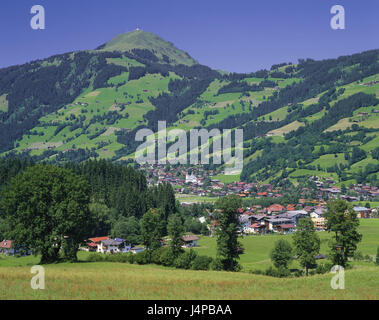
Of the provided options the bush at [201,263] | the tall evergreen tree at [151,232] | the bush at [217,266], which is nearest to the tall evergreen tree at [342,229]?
the bush at [217,266]

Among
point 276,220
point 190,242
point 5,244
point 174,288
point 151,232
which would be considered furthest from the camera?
point 276,220

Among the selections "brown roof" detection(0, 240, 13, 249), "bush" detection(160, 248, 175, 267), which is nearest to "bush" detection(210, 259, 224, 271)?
"bush" detection(160, 248, 175, 267)

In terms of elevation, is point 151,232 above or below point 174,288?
below


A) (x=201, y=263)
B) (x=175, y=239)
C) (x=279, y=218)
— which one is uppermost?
(x=175, y=239)

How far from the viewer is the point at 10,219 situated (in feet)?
181

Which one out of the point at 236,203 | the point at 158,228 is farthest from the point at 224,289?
the point at 158,228

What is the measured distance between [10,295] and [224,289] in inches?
602

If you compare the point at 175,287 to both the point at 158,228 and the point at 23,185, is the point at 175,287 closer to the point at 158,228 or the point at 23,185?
the point at 23,185

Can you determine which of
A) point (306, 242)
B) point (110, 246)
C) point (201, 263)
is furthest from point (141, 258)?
point (110, 246)

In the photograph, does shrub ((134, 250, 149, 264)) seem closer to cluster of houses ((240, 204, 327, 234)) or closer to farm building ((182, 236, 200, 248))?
farm building ((182, 236, 200, 248))

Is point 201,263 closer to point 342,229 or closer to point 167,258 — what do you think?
point 167,258

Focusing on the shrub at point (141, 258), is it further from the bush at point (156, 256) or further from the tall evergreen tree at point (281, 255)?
the tall evergreen tree at point (281, 255)
